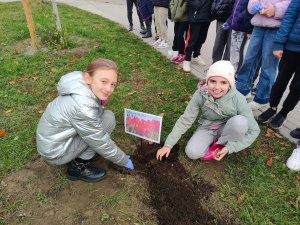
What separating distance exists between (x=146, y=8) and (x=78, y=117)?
5152 millimetres

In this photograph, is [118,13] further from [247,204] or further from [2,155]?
[247,204]

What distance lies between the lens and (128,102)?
3.91 meters

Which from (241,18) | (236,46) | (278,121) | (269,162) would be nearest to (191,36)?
(236,46)

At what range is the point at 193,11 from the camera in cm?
449

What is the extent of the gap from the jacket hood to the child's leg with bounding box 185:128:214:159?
113 centimetres

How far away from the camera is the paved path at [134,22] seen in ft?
11.8

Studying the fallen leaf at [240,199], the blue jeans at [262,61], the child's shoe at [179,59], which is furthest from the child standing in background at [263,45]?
the child's shoe at [179,59]

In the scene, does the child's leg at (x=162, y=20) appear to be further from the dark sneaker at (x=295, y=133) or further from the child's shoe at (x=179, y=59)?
the dark sneaker at (x=295, y=133)

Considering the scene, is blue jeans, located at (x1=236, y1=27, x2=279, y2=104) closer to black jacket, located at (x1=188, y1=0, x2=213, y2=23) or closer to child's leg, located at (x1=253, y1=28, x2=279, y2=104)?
child's leg, located at (x1=253, y1=28, x2=279, y2=104)

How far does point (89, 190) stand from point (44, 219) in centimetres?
42

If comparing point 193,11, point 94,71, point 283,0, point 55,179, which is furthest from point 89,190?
point 193,11

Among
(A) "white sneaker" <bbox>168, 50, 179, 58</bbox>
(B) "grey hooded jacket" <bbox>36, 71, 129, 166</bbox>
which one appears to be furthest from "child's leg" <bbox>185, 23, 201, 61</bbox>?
(B) "grey hooded jacket" <bbox>36, 71, 129, 166</bbox>

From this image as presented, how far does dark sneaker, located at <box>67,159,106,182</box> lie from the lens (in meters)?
2.53

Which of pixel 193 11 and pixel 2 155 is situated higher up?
pixel 193 11
